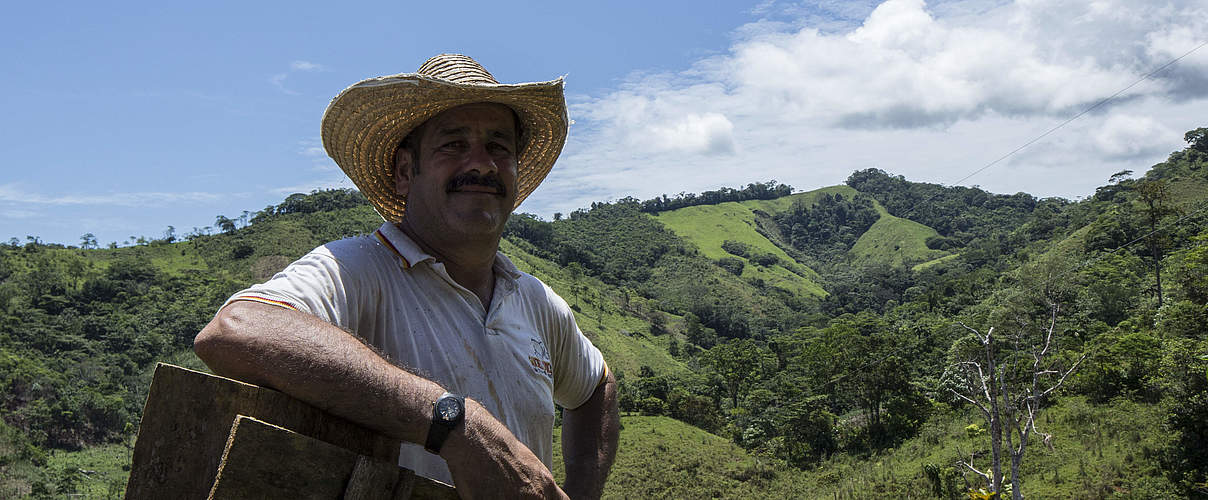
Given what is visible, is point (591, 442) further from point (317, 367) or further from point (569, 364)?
point (317, 367)

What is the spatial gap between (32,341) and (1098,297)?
76410 mm

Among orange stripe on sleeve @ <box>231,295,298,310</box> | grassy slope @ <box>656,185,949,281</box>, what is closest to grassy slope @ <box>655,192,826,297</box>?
grassy slope @ <box>656,185,949,281</box>

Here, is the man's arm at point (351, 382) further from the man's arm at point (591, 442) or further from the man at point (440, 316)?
the man's arm at point (591, 442)

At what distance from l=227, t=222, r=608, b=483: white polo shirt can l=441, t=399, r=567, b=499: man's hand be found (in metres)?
0.19

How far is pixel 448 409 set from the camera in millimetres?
1058

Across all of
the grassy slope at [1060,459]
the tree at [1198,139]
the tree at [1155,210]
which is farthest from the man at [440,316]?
the tree at [1198,139]

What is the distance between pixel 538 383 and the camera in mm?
1659

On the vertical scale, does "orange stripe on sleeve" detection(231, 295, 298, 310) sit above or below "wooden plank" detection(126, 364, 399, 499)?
above

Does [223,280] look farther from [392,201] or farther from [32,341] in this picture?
[392,201]

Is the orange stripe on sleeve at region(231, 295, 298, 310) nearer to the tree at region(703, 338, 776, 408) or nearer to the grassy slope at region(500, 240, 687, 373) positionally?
the tree at region(703, 338, 776, 408)

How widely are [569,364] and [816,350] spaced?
37.2 meters

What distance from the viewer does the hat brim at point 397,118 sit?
166 centimetres

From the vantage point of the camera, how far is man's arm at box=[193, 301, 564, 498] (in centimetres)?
99

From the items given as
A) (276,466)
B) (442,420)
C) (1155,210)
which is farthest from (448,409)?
(1155,210)
